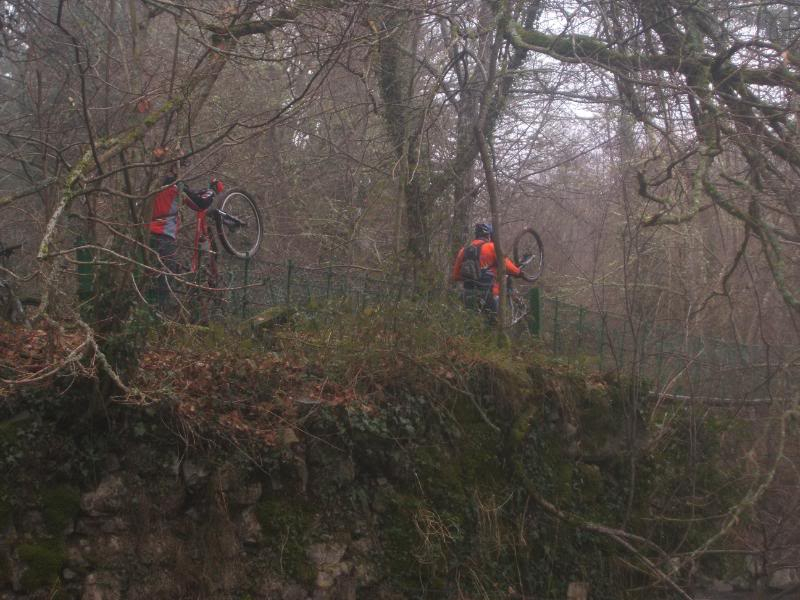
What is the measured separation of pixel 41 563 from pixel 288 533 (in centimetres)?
200

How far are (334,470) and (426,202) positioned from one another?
5.36 meters

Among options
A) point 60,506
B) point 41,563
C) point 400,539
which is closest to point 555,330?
point 400,539

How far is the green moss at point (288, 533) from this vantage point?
23.0ft

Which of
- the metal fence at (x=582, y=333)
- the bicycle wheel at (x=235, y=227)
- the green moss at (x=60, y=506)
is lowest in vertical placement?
the green moss at (x=60, y=506)

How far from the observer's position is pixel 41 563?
5.79 m

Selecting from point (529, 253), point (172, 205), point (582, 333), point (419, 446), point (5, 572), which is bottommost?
point (5, 572)

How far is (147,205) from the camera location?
6414 millimetres

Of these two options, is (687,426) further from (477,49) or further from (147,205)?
(147,205)

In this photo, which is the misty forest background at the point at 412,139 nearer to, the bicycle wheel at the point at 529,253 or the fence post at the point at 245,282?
the fence post at the point at 245,282

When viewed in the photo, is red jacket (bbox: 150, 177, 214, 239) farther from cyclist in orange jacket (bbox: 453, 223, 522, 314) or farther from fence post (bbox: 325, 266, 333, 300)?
cyclist in orange jacket (bbox: 453, 223, 522, 314)

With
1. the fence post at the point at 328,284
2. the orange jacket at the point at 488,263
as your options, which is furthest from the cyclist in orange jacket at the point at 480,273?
the fence post at the point at 328,284

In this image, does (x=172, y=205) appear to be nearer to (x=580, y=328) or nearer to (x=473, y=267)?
(x=473, y=267)

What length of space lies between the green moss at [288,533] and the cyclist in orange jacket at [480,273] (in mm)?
4289

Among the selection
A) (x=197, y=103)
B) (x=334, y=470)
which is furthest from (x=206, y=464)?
(x=197, y=103)
